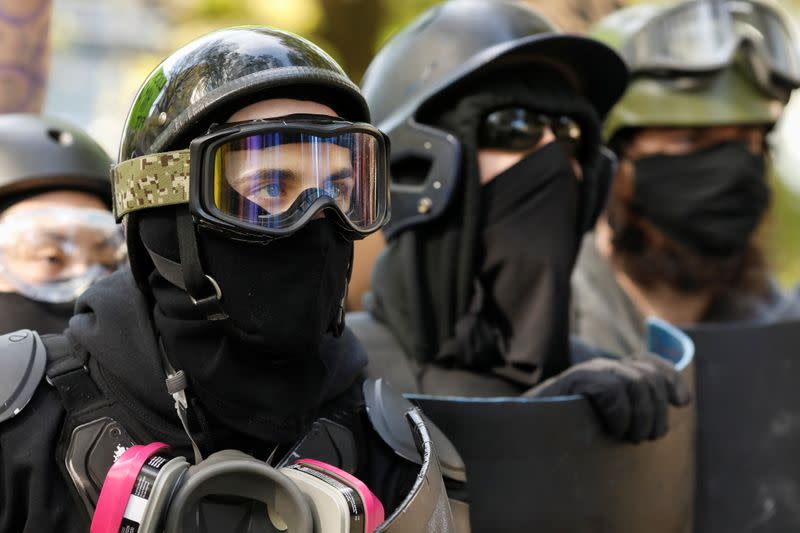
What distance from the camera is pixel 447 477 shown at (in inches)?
82.3

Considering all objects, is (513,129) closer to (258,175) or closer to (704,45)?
(258,175)

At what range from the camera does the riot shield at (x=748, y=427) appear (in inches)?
122

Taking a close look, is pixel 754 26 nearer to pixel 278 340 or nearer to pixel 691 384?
pixel 691 384

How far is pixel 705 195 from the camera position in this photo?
13.6 ft

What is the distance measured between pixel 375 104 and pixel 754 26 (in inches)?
77.7

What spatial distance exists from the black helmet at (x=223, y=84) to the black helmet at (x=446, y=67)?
0.81 metres

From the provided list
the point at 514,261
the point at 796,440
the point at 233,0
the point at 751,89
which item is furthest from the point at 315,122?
the point at 233,0

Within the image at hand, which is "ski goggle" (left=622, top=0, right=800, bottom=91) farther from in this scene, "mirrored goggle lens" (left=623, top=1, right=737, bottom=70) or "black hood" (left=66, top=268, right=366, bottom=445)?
"black hood" (left=66, top=268, right=366, bottom=445)

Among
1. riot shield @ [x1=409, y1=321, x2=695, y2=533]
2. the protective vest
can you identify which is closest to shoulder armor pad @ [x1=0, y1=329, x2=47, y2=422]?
the protective vest

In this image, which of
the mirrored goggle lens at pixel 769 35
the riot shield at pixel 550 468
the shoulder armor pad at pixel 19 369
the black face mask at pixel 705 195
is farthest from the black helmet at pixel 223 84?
the mirrored goggle lens at pixel 769 35

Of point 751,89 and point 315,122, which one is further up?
point 315,122

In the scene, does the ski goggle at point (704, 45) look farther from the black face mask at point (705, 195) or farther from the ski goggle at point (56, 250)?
the ski goggle at point (56, 250)

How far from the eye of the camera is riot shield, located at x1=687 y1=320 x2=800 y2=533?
311 cm

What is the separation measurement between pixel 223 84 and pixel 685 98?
271cm
